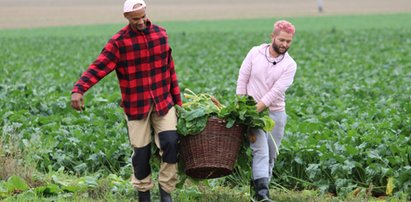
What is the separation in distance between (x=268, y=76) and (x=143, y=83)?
110cm

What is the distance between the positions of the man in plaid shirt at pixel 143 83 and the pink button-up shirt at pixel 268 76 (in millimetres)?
750

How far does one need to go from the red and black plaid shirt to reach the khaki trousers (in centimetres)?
7

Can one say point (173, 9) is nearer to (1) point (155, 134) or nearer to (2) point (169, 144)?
(1) point (155, 134)

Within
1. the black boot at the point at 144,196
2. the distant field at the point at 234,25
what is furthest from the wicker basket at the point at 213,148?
the distant field at the point at 234,25

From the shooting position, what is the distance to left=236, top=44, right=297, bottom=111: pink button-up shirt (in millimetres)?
6918

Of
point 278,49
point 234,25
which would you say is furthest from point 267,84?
point 234,25

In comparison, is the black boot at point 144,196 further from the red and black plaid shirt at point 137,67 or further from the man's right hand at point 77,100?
the man's right hand at point 77,100

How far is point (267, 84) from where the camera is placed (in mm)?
7047

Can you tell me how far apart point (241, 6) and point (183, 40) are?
147 feet

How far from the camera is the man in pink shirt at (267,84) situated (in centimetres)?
688

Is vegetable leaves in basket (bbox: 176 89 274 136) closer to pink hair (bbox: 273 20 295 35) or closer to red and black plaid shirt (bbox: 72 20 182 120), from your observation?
red and black plaid shirt (bbox: 72 20 182 120)

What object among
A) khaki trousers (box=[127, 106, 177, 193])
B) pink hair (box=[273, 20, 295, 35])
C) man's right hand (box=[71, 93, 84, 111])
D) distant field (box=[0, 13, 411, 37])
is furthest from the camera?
distant field (box=[0, 13, 411, 37])

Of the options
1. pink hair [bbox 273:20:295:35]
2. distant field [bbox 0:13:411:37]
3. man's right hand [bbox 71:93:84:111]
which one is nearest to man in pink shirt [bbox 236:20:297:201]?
pink hair [bbox 273:20:295:35]

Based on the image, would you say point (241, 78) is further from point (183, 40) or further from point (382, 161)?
point (183, 40)
